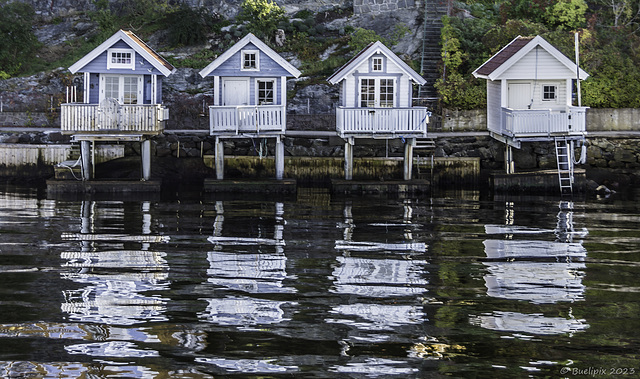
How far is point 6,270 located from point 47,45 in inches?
1203

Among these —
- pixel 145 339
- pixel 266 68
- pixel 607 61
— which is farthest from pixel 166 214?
pixel 607 61

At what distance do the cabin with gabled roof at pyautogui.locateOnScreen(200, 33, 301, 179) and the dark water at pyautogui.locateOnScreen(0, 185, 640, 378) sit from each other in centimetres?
502

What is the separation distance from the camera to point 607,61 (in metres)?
40.7

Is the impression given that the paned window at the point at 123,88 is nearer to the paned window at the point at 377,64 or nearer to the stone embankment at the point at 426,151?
the stone embankment at the point at 426,151

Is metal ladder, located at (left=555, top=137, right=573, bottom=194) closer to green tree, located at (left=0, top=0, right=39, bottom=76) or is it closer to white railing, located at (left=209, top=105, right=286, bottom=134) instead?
white railing, located at (left=209, top=105, right=286, bottom=134)

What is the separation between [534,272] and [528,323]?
14.4ft

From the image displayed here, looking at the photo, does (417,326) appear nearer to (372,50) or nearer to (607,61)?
(372,50)

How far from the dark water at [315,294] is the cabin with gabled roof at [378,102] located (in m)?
5.39

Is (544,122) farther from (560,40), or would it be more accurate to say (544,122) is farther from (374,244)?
(374,244)

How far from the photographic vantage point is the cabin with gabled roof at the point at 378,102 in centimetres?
3366

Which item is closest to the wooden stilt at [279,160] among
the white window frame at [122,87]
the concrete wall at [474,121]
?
the concrete wall at [474,121]

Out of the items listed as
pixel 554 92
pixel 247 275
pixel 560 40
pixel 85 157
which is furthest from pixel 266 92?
pixel 247 275

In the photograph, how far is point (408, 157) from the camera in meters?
34.4

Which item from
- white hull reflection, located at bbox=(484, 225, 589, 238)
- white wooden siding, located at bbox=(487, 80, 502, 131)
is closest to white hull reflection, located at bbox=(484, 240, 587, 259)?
white hull reflection, located at bbox=(484, 225, 589, 238)
